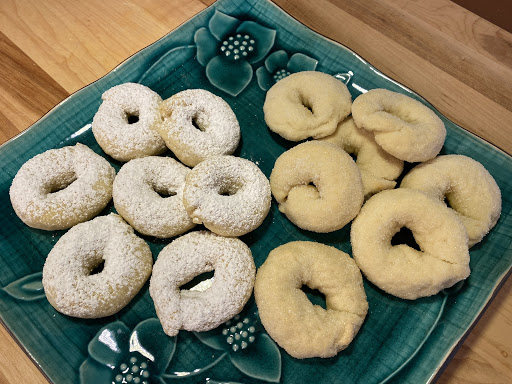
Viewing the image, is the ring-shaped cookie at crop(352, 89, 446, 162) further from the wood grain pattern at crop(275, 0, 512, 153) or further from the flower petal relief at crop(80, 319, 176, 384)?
the flower petal relief at crop(80, 319, 176, 384)

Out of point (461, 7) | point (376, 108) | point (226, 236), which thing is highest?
point (461, 7)

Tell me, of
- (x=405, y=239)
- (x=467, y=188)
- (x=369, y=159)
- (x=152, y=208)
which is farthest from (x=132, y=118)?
(x=467, y=188)

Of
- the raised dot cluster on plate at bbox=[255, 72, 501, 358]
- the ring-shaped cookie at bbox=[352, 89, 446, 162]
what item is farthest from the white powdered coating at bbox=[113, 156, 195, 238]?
the ring-shaped cookie at bbox=[352, 89, 446, 162]

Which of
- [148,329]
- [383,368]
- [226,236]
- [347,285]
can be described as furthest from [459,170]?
[148,329]

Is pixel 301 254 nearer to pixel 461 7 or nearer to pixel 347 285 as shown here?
pixel 347 285

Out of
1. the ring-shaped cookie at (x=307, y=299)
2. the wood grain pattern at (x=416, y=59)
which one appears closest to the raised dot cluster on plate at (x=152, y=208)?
the ring-shaped cookie at (x=307, y=299)

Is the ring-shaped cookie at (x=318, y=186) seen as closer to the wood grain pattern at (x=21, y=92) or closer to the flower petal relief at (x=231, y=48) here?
the flower petal relief at (x=231, y=48)

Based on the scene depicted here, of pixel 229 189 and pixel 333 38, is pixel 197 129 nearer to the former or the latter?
pixel 229 189
